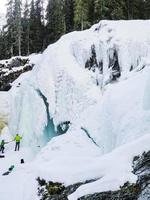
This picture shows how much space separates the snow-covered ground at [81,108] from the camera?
53.9 ft

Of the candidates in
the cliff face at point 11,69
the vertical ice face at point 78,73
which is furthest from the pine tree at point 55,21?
the vertical ice face at point 78,73

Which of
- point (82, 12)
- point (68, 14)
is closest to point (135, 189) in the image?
point (82, 12)

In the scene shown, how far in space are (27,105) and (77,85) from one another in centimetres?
545

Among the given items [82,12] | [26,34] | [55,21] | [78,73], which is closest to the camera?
[78,73]

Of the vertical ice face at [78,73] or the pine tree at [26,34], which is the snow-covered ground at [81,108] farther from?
the pine tree at [26,34]

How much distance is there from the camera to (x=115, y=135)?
1806 cm

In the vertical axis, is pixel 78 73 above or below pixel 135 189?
above

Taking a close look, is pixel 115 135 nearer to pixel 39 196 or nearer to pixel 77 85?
pixel 39 196

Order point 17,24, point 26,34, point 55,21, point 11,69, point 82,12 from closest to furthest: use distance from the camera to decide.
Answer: point 11,69
point 82,12
point 55,21
point 17,24
point 26,34

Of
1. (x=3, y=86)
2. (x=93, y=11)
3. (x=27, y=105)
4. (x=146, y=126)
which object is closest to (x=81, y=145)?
(x=146, y=126)

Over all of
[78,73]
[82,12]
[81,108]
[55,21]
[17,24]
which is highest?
[82,12]

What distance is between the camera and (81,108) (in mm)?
26562

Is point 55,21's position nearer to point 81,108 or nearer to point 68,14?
point 68,14

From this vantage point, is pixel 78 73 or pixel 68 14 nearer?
pixel 78 73
